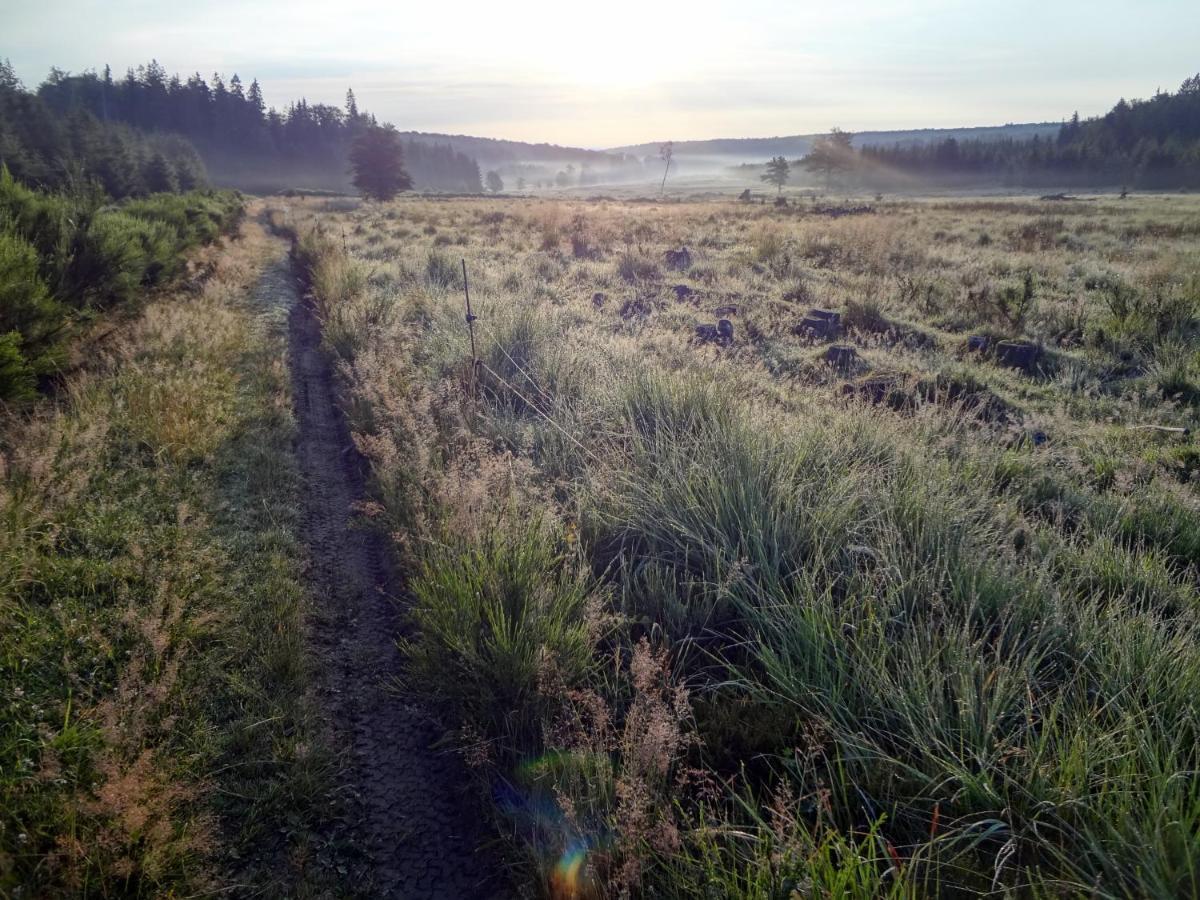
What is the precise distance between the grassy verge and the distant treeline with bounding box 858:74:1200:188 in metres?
85.5

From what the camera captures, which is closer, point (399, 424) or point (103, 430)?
point (103, 430)

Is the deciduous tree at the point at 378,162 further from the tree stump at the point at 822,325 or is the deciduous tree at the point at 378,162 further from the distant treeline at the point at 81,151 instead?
the tree stump at the point at 822,325

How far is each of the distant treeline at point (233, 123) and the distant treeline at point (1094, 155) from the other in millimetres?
72695

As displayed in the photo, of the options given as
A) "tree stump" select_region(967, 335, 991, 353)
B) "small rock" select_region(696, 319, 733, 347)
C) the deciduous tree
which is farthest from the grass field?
the deciduous tree

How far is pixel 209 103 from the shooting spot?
81125 mm

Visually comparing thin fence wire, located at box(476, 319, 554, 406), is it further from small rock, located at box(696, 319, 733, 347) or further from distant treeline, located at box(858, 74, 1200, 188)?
distant treeline, located at box(858, 74, 1200, 188)

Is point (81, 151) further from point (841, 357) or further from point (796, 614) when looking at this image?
point (796, 614)

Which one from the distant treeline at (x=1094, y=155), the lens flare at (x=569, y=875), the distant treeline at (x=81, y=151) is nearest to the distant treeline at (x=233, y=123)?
the distant treeline at (x=81, y=151)

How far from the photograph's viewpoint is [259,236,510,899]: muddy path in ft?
7.82

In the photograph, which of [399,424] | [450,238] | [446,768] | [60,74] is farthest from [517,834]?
[60,74]

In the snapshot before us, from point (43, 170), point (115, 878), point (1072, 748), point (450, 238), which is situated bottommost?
point (115, 878)

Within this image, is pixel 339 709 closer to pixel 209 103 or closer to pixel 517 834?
pixel 517 834

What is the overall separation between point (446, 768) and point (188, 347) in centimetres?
705

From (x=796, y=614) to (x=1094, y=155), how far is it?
92.8 m
